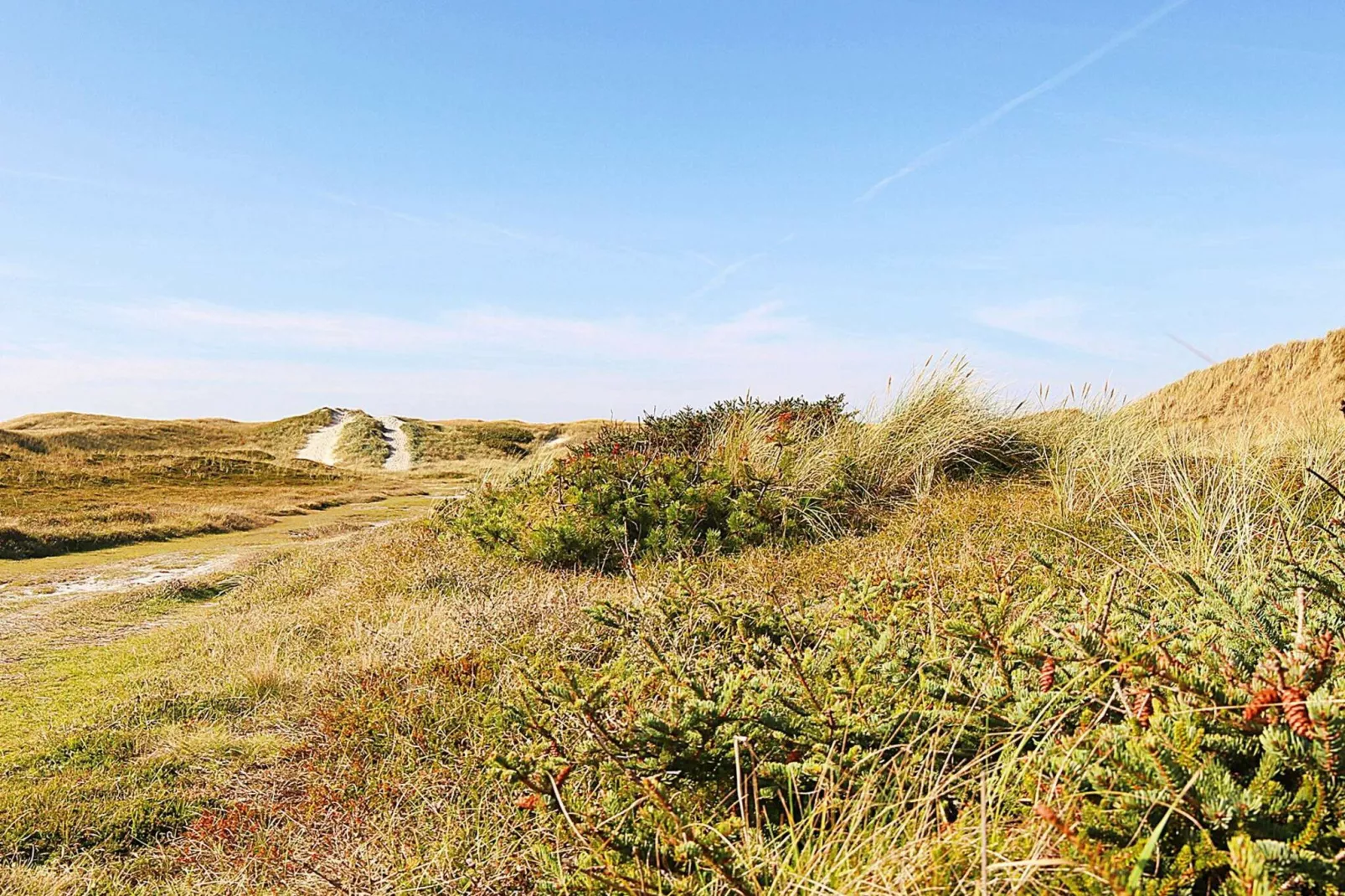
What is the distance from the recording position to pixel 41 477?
22750mm

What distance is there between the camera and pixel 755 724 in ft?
6.37

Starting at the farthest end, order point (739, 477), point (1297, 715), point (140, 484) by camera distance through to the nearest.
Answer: point (140, 484) → point (739, 477) → point (1297, 715)

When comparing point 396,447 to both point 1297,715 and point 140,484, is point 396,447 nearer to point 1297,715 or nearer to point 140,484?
point 140,484

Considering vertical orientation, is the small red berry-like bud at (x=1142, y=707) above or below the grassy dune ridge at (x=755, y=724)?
above

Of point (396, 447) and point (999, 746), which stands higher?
point (396, 447)

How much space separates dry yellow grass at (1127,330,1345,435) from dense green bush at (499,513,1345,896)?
23.9 feet

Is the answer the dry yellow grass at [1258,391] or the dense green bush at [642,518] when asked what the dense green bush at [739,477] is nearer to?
the dense green bush at [642,518]

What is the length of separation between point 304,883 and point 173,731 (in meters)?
1.74

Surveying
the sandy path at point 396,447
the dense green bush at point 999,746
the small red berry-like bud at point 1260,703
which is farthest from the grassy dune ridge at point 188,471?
the small red berry-like bud at point 1260,703

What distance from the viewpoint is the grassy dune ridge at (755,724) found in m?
1.37

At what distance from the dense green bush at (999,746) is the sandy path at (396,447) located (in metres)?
38.0

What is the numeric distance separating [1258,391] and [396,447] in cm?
4111

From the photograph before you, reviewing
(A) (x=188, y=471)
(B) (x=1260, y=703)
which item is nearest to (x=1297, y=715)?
(B) (x=1260, y=703)

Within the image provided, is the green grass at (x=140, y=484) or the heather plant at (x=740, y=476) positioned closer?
the heather plant at (x=740, y=476)
